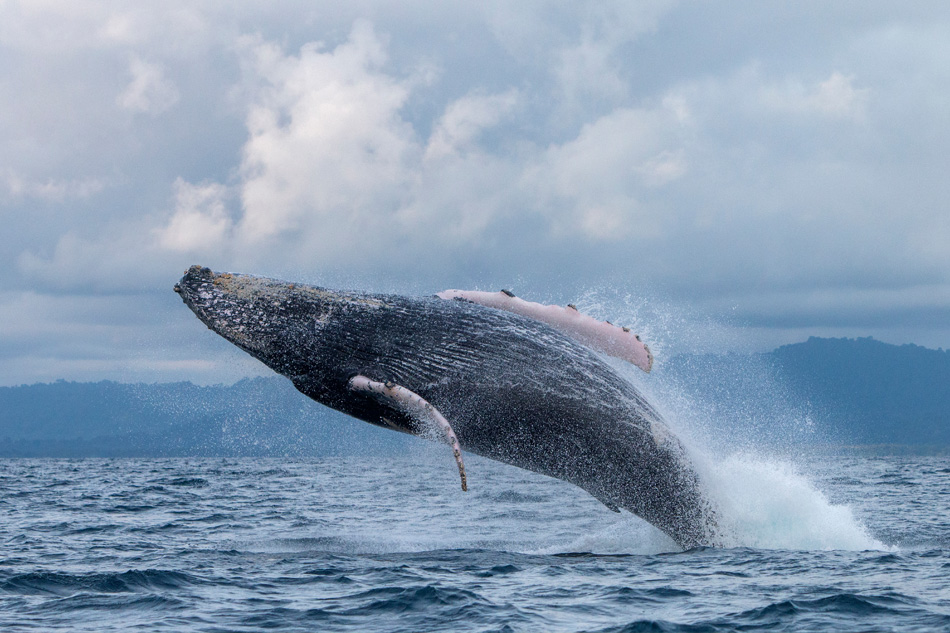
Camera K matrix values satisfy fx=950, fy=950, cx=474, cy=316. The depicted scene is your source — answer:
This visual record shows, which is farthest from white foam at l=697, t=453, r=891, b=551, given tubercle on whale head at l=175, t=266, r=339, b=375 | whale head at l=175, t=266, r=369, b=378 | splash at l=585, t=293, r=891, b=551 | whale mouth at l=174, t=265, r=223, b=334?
whale mouth at l=174, t=265, r=223, b=334

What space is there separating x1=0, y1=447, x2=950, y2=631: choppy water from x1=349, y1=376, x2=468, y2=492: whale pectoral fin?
106 cm

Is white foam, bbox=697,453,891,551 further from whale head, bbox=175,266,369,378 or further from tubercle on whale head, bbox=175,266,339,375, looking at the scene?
tubercle on whale head, bbox=175,266,339,375

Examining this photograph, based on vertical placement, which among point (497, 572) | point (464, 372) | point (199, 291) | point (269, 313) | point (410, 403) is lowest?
point (497, 572)

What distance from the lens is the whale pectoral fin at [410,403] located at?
9.56 m

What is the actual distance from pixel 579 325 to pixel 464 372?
1.67 metres

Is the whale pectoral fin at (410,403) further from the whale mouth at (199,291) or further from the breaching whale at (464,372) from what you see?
the whale mouth at (199,291)

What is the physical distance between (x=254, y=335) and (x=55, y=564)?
435cm

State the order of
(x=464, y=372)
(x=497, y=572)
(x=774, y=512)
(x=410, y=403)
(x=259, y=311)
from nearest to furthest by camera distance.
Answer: (x=410, y=403), (x=464, y=372), (x=259, y=311), (x=497, y=572), (x=774, y=512)

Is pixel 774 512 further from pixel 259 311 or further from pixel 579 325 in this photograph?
pixel 259 311

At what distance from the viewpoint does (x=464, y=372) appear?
10.3 metres

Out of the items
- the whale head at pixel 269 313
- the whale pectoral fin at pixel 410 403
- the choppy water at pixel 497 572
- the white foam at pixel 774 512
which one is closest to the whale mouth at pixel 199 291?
the whale head at pixel 269 313

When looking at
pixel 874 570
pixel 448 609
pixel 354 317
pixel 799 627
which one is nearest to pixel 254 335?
pixel 354 317

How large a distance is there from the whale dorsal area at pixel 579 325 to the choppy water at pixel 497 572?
65.0 inches

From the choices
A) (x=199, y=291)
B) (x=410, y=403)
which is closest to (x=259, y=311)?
(x=199, y=291)
